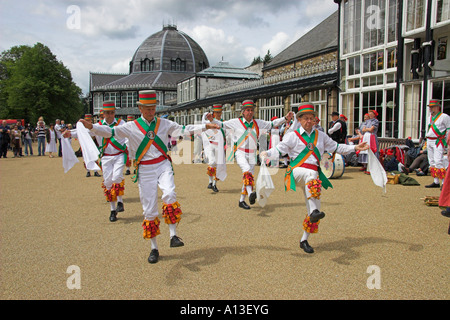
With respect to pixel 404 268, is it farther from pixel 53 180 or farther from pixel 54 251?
pixel 53 180

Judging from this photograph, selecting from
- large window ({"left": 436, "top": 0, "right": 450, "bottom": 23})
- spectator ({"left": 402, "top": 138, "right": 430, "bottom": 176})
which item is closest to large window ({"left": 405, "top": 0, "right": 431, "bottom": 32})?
large window ({"left": 436, "top": 0, "right": 450, "bottom": 23})

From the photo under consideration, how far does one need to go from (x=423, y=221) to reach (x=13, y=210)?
842 centimetres

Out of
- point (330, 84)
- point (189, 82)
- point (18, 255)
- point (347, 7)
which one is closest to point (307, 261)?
point (18, 255)

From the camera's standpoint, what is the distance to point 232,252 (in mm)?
5203

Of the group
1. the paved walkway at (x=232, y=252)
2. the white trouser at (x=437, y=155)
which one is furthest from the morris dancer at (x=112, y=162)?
the white trouser at (x=437, y=155)

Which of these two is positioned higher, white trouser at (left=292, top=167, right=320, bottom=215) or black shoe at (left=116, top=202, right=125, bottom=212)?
Answer: white trouser at (left=292, top=167, right=320, bottom=215)

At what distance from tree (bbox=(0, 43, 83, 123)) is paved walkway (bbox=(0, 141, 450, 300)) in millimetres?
49894

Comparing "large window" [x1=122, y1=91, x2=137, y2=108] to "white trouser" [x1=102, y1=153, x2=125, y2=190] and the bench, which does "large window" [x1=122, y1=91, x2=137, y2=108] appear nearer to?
the bench

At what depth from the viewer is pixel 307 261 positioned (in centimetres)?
484

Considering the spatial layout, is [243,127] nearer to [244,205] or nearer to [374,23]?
[244,205]

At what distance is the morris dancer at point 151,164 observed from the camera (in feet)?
16.6

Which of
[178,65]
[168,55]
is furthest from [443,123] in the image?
[168,55]

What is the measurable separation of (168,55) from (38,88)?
4309cm

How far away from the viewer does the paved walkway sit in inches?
157
